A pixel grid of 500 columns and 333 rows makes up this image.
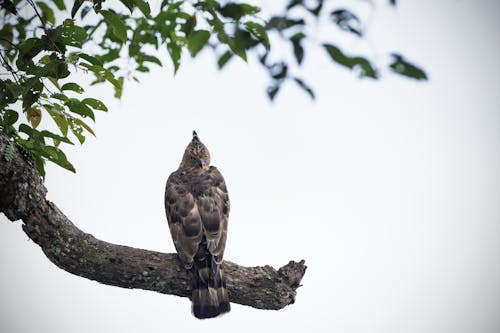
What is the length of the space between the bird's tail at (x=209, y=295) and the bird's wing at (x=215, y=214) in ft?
0.95

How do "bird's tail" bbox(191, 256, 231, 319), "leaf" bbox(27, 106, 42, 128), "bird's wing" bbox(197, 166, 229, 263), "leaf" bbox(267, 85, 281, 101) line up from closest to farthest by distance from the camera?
"leaf" bbox(267, 85, 281, 101) → "leaf" bbox(27, 106, 42, 128) → "bird's tail" bbox(191, 256, 231, 319) → "bird's wing" bbox(197, 166, 229, 263)

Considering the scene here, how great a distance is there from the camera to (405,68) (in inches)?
71.3

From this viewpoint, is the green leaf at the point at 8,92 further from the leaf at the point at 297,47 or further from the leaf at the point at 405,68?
the leaf at the point at 405,68

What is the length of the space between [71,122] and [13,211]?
0.88m

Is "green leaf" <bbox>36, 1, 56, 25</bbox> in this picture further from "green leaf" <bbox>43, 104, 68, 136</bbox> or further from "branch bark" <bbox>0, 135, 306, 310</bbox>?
"branch bark" <bbox>0, 135, 306, 310</bbox>

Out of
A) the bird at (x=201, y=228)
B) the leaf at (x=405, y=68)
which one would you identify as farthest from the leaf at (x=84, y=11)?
the leaf at (x=405, y=68)

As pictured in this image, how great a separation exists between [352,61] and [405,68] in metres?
0.21

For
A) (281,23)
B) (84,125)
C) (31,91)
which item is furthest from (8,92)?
Answer: (281,23)

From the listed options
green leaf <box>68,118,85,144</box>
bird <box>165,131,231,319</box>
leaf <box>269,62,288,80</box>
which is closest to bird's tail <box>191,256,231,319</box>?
bird <box>165,131,231,319</box>

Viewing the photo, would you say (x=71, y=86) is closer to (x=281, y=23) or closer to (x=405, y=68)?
(x=281, y=23)

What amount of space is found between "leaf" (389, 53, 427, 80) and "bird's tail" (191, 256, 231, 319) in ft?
11.9

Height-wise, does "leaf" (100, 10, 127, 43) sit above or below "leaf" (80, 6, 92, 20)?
below

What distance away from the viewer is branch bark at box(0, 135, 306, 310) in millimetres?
3988

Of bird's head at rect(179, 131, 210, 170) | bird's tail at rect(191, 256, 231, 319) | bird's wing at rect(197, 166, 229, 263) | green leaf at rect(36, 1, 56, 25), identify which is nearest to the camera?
green leaf at rect(36, 1, 56, 25)
